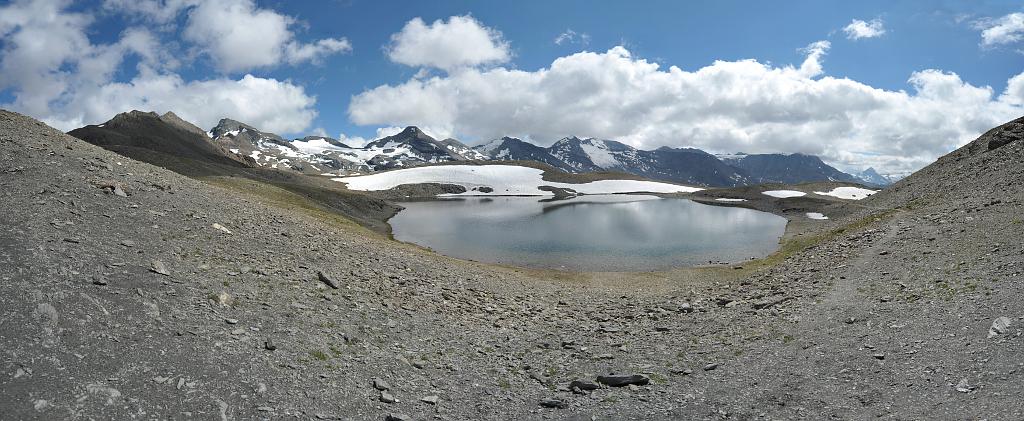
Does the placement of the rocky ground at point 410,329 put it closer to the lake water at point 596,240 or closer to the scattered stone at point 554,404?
the scattered stone at point 554,404

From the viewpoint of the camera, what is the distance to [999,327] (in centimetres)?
1291

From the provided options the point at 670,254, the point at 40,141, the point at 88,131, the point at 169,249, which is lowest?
the point at 670,254

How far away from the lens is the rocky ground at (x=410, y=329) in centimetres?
1055

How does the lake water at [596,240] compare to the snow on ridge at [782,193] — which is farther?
the snow on ridge at [782,193]

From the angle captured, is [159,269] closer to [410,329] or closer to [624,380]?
[410,329]

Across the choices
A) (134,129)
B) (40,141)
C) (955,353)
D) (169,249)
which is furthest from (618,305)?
(134,129)

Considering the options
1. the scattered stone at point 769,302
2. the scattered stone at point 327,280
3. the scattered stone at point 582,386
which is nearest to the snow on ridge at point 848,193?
the scattered stone at point 769,302

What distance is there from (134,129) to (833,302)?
226m

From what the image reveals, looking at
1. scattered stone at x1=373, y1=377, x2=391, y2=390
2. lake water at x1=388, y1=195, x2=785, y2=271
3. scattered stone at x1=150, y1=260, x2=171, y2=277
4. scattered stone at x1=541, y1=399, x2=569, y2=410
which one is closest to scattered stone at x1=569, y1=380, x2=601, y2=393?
scattered stone at x1=541, y1=399, x2=569, y2=410

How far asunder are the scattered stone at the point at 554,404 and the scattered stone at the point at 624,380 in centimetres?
184

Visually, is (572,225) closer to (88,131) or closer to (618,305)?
(618,305)

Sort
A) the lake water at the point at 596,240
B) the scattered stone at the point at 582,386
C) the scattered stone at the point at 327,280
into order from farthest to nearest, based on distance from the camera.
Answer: the lake water at the point at 596,240 < the scattered stone at the point at 327,280 < the scattered stone at the point at 582,386

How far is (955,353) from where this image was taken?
41.1ft

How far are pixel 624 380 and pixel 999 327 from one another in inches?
392
